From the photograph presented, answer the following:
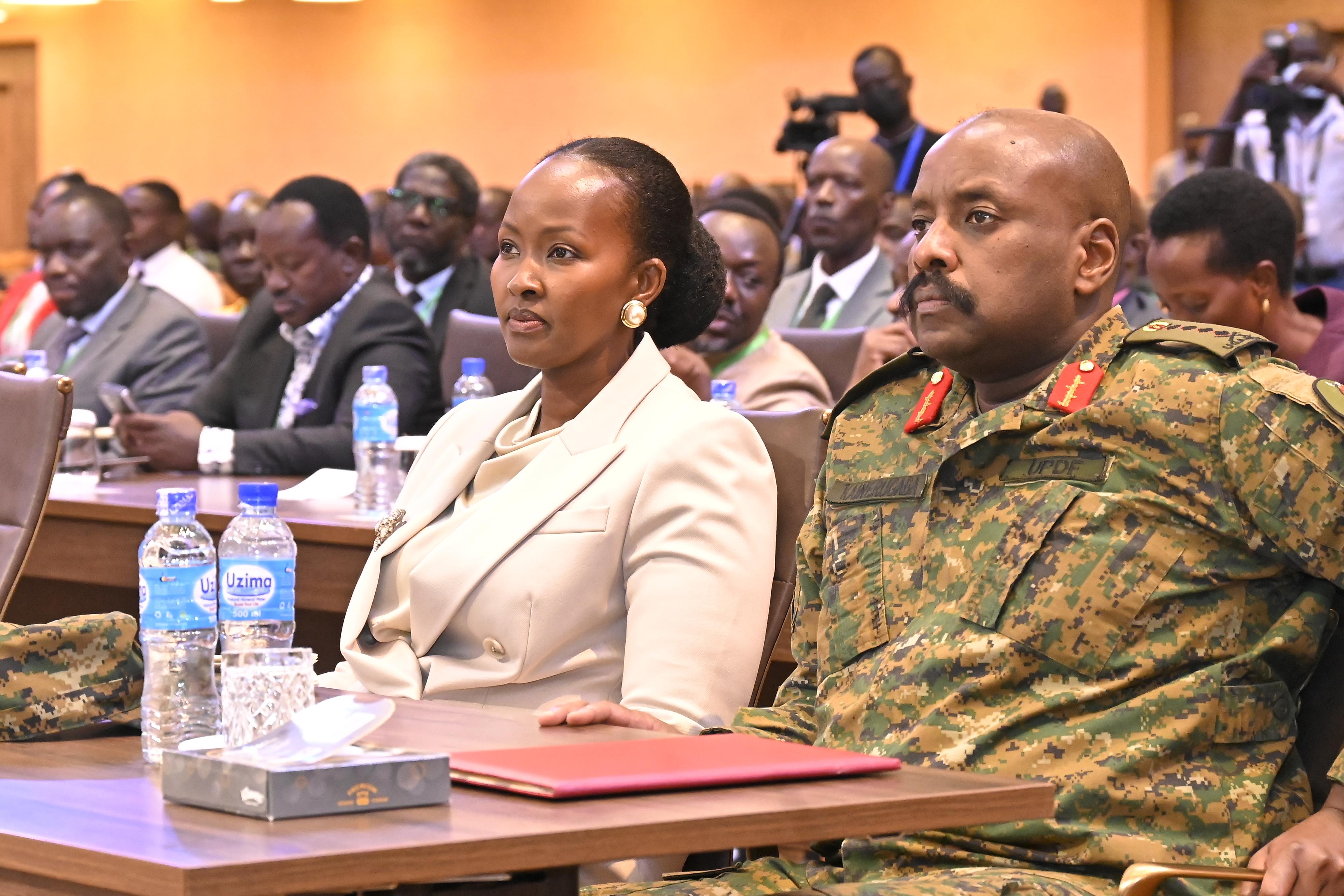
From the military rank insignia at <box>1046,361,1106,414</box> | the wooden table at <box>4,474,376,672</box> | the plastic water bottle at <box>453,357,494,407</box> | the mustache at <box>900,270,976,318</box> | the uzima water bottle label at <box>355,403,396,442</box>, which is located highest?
the mustache at <box>900,270,976,318</box>

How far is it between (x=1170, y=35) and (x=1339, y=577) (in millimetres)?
9968

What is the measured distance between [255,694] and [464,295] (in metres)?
4.60

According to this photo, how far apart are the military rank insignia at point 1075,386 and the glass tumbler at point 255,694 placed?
0.87 metres

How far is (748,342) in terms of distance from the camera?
15.5 ft

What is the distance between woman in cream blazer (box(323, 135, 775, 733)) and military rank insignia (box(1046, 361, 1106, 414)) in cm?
48

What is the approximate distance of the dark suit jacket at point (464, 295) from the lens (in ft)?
19.5

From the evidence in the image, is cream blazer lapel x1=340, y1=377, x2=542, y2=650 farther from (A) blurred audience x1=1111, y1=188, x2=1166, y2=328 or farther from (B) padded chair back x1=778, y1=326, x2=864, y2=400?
(A) blurred audience x1=1111, y1=188, x2=1166, y2=328

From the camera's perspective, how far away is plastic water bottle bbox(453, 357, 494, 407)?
4266 millimetres

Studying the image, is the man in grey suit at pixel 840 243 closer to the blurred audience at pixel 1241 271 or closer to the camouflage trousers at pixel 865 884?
the blurred audience at pixel 1241 271

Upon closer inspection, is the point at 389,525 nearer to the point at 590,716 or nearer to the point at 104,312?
the point at 590,716

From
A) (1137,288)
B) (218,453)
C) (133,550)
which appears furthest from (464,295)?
(133,550)

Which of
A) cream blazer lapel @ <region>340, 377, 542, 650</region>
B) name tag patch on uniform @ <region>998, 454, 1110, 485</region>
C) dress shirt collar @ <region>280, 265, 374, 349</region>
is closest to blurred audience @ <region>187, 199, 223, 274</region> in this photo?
dress shirt collar @ <region>280, 265, 374, 349</region>

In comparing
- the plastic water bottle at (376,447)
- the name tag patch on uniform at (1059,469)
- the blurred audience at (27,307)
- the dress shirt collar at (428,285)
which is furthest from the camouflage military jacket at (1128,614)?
the blurred audience at (27,307)

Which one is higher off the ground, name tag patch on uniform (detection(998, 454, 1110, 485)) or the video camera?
the video camera
